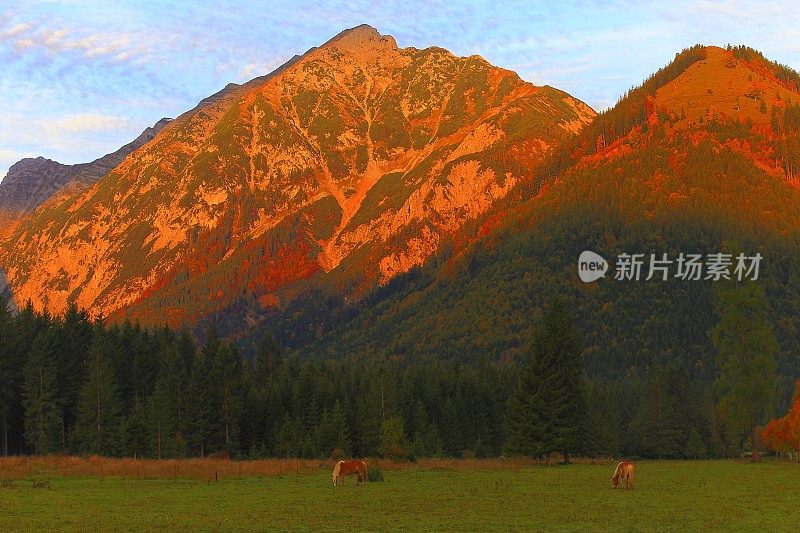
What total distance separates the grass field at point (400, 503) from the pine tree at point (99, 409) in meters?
33.0

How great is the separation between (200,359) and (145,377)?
22.1m

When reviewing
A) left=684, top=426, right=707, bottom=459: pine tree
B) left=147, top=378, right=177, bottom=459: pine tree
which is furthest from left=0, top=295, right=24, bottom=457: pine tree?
left=684, top=426, right=707, bottom=459: pine tree

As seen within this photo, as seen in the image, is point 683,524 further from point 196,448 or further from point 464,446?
point 464,446

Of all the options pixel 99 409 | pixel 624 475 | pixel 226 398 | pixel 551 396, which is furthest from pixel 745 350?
pixel 99 409

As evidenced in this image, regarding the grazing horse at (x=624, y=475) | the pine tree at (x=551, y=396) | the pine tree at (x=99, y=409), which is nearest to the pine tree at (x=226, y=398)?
the pine tree at (x=99, y=409)

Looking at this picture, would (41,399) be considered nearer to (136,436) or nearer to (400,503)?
(136,436)

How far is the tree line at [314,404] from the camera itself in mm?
93812

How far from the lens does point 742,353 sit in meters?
93.8

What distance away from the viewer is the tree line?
308 feet

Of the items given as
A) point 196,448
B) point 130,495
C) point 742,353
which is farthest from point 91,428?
point 742,353

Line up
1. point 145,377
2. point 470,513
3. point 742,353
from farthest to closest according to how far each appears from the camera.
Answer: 1. point 145,377
2. point 742,353
3. point 470,513

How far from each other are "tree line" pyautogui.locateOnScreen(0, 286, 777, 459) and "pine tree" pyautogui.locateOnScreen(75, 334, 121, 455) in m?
0.18

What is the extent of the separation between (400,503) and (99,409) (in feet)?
223

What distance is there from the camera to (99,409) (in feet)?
348
